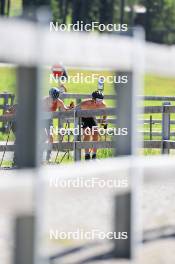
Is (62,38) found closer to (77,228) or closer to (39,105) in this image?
(39,105)

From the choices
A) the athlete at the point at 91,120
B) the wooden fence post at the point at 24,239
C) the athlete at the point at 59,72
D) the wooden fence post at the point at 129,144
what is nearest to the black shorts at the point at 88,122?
the athlete at the point at 91,120

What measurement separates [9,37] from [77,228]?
2141mm

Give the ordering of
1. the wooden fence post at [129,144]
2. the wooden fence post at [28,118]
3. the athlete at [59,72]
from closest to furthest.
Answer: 1. the wooden fence post at [28,118]
2. the wooden fence post at [129,144]
3. the athlete at [59,72]

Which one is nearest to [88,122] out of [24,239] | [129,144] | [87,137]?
[87,137]

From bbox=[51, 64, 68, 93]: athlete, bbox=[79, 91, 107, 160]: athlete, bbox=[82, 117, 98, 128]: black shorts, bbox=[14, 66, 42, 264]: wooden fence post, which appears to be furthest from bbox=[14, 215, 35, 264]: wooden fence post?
bbox=[82, 117, 98, 128]: black shorts

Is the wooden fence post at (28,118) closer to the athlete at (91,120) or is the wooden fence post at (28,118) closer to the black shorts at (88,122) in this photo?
the athlete at (91,120)

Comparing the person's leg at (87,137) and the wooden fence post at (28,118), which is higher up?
the wooden fence post at (28,118)

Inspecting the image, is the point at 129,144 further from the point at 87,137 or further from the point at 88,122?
the point at 87,137

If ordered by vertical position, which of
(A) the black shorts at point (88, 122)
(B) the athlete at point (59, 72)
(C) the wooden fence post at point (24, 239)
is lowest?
(C) the wooden fence post at point (24, 239)

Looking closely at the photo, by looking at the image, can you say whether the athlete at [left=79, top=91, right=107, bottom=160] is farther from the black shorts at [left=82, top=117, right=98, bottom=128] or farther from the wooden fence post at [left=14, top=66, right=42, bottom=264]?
the wooden fence post at [left=14, top=66, right=42, bottom=264]

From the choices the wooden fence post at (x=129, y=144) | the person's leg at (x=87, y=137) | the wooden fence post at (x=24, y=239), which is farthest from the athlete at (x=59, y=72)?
the person's leg at (x=87, y=137)

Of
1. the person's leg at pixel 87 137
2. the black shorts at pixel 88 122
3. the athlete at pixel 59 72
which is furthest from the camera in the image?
the black shorts at pixel 88 122

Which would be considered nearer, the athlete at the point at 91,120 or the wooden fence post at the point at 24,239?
the wooden fence post at the point at 24,239

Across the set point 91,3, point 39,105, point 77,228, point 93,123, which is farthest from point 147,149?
point 91,3
